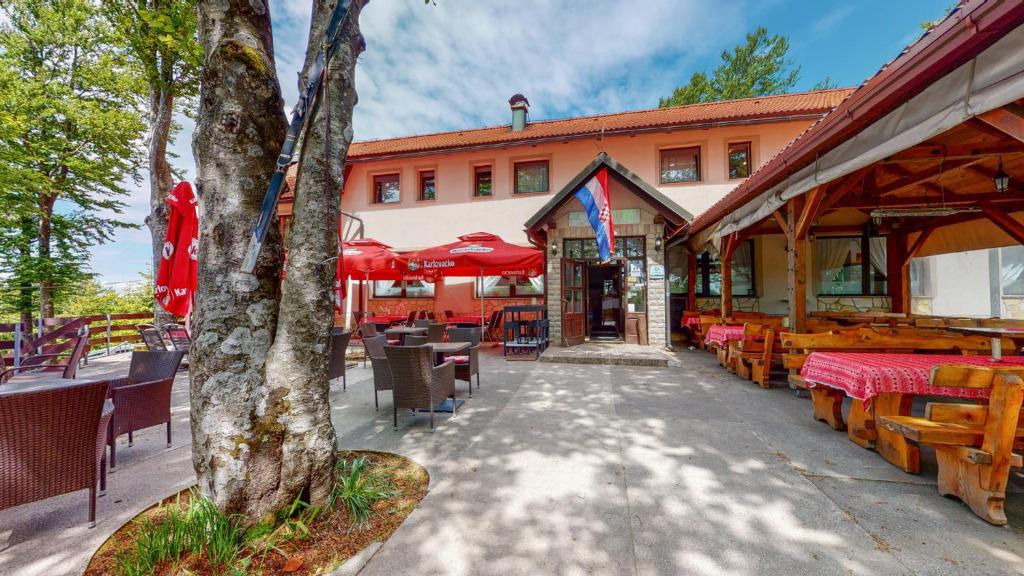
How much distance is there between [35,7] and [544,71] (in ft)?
56.1

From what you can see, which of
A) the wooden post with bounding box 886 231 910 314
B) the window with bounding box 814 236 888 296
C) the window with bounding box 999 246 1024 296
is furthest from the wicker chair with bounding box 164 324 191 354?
the window with bounding box 999 246 1024 296

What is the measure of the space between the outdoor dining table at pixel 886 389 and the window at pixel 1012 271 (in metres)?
12.3

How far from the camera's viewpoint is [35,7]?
12.3 metres

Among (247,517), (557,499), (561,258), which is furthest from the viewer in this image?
(561,258)

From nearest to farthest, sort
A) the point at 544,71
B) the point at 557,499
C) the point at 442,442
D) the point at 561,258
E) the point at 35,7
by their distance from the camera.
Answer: the point at 557,499 → the point at 442,442 → the point at 561,258 → the point at 35,7 → the point at 544,71

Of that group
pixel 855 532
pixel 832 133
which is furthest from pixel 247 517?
pixel 832 133

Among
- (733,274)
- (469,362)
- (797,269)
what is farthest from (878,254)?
(469,362)

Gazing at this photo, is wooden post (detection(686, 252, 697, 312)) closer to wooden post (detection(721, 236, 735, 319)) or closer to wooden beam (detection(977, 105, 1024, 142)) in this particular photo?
wooden post (detection(721, 236, 735, 319))

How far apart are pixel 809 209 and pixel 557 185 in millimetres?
8356

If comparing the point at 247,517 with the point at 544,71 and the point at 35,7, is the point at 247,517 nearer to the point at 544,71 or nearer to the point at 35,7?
the point at 544,71

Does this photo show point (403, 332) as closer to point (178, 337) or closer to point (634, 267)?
point (178, 337)

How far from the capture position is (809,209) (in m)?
4.86

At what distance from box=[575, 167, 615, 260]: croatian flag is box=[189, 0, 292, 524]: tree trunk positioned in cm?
624

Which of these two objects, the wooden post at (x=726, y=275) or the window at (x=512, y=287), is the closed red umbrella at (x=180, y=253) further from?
the window at (x=512, y=287)
